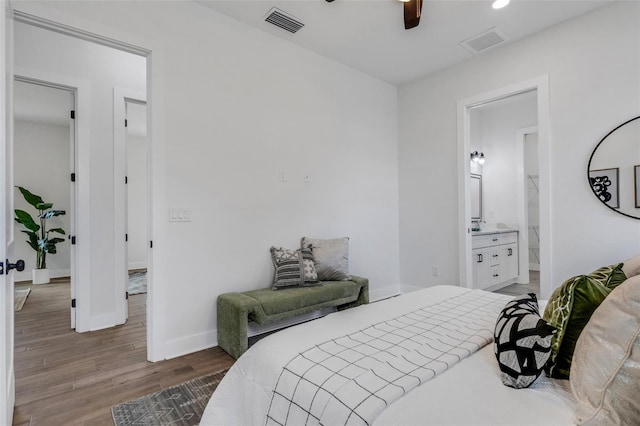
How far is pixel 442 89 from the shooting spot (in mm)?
3838

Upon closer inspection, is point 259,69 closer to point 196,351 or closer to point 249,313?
point 249,313

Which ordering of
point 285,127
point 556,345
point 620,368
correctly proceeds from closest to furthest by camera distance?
point 620,368 → point 556,345 → point 285,127

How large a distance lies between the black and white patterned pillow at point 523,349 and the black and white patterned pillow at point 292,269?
6.29 ft

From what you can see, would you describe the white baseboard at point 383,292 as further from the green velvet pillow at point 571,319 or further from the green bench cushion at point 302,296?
the green velvet pillow at point 571,319

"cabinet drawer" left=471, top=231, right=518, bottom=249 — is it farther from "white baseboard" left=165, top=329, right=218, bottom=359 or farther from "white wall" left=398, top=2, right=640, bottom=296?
"white baseboard" left=165, top=329, right=218, bottom=359

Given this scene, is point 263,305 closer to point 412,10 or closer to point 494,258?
point 412,10

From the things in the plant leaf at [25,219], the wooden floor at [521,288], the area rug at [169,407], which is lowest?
the wooden floor at [521,288]

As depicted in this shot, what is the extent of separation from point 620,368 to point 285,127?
2.91m

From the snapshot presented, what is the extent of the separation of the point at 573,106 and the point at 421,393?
3.11 m

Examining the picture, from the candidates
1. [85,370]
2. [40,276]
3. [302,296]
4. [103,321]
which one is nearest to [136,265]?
[40,276]

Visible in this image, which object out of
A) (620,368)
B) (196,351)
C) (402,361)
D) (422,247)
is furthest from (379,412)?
(422,247)

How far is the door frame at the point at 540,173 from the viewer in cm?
296

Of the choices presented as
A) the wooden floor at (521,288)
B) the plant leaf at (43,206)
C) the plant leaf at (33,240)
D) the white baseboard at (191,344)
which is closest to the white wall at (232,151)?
the white baseboard at (191,344)

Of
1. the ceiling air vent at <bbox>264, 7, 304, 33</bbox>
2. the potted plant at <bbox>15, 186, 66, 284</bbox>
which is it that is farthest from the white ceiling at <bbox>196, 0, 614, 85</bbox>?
the potted plant at <bbox>15, 186, 66, 284</bbox>
